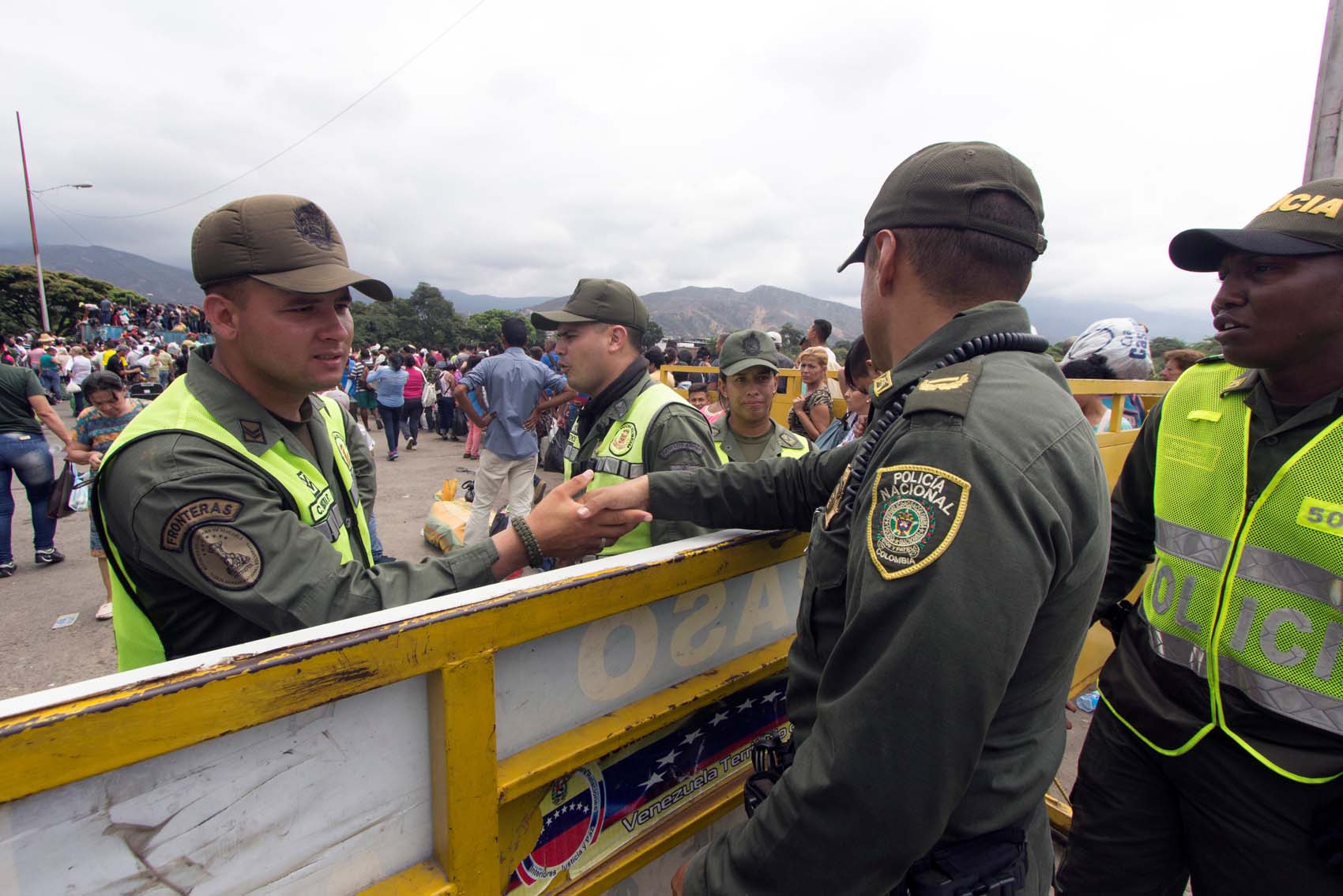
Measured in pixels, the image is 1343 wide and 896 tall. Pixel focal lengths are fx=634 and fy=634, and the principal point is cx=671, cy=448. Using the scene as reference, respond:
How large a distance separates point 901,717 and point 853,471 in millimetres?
447

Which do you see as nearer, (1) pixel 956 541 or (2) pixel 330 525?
(1) pixel 956 541

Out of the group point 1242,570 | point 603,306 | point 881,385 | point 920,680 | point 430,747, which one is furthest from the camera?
point 603,306

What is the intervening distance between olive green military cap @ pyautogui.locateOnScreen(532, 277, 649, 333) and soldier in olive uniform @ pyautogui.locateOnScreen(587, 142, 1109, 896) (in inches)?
58.4

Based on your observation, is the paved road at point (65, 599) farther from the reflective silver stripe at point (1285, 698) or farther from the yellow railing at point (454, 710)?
the reflective silver stripe at point (1285, 698)

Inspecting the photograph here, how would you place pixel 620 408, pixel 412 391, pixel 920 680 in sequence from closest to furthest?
pixel 920 680
pixel 620 408
pixel 412 391

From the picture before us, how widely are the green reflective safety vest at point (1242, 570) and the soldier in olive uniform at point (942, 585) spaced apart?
721 mm

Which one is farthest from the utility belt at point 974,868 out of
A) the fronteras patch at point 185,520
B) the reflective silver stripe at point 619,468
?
the reflective silver stripe at point 619,468

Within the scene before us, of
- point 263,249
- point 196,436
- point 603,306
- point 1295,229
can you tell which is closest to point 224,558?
point 196,436

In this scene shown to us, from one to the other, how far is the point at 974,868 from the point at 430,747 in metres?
0.96

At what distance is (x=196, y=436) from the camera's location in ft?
4.43

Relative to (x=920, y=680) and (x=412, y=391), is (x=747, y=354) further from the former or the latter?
(x=412, y=391)

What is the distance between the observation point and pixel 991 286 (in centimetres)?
121

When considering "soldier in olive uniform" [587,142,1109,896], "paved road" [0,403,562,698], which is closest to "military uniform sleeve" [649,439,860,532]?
"soldier in olive uniform" [587,142,1109,896]

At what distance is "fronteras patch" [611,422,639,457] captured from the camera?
2414mm
